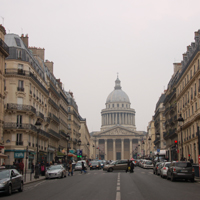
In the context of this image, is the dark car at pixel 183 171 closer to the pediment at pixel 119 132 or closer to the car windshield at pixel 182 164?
the car windshield at pixel 182 164

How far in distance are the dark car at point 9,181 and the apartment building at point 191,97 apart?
79.4 ft

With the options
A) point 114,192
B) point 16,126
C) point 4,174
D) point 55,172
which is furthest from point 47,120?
point 114,192

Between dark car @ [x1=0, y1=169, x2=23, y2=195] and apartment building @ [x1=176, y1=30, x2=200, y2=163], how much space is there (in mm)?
24200

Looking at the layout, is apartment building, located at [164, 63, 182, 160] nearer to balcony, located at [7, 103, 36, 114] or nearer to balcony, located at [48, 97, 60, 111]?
balcony, located at [48, 97, 60, 111]

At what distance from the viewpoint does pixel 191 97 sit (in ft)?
163

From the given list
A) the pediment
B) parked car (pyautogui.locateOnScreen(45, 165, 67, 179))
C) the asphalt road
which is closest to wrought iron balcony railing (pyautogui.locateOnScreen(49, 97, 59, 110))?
parked car (pyautogui.locateOnScreen(45, 165, 67, 179))

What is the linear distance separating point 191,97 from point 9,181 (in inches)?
1357

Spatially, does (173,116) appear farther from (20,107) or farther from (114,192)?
(114,192)

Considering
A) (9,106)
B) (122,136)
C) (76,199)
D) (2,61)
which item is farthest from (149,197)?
(122,136)

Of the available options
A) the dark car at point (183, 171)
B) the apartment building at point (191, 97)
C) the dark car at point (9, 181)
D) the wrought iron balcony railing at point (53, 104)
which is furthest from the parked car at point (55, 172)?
the wrought iron balcony railing at point (53, 104)

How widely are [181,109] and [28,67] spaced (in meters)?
23.8

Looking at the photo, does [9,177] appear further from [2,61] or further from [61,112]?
[61,112]

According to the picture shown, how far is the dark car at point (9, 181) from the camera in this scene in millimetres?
18737

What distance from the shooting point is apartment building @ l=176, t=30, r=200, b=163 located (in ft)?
148
